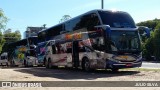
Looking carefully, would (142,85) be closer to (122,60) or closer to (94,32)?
(122,60)

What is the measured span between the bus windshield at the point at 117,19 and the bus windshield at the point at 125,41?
1.84ft

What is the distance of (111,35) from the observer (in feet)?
69.0

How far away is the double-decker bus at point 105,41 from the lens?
21.0 metres

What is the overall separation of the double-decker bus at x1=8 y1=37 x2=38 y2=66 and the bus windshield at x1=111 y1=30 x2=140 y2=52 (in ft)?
63.2

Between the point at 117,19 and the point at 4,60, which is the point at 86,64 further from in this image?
the point at 4,60

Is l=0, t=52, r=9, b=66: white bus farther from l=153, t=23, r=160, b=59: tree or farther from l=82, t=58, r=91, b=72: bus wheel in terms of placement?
l=82, t=58, r=91, b=72: bus wheel

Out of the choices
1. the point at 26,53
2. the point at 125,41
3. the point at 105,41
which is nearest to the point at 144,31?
the point at 125,41

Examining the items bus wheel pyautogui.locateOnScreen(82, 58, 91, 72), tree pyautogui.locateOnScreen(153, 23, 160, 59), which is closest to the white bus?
tree pyautogui.locateOnScreen(153, 23, 160, 59)

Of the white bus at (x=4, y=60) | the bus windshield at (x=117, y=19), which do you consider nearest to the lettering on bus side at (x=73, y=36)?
the bus windshield at (x=117, y=19)

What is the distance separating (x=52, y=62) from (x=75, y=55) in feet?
20.3

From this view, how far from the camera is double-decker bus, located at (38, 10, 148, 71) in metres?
21.0

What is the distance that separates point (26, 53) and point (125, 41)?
22.2m

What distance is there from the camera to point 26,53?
41406 mm

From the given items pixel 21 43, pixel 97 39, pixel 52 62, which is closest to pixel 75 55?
pixel 97 39
